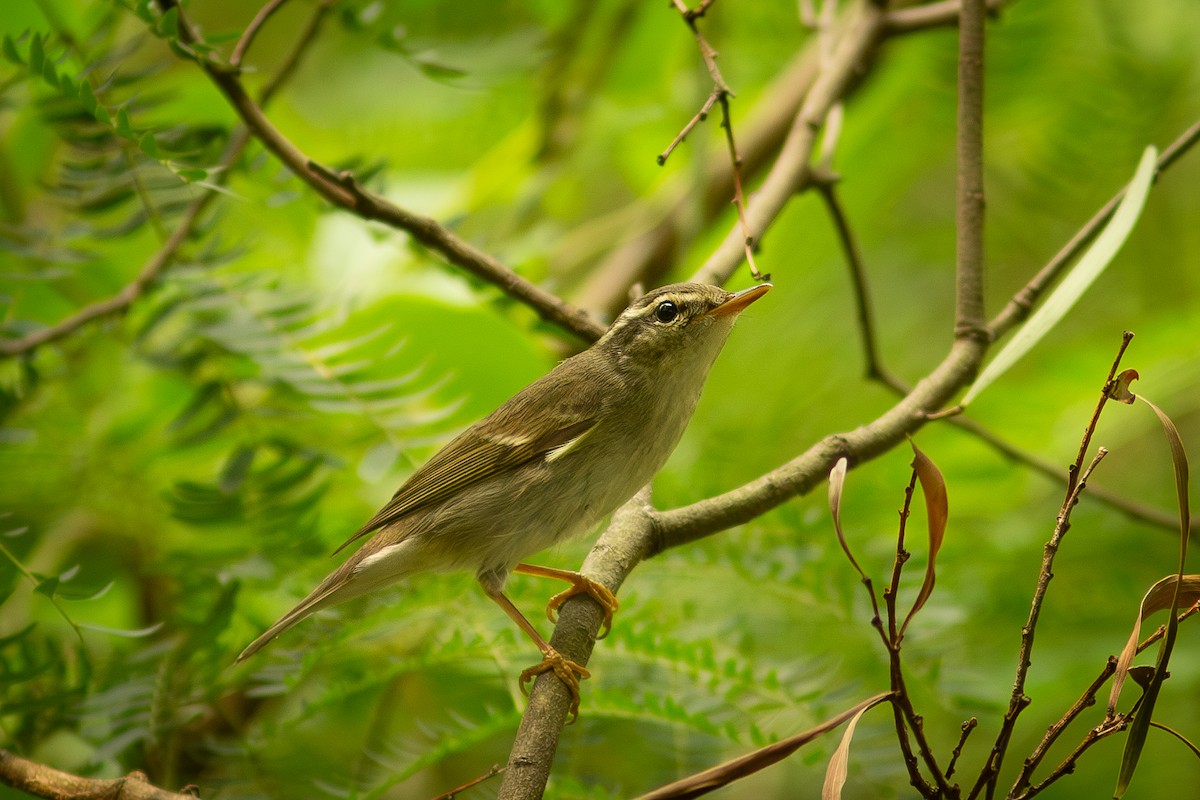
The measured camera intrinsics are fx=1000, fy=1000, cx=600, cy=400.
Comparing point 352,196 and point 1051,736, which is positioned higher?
point 352,196

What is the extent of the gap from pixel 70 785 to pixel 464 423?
158cm

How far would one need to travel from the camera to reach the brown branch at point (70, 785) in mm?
1803

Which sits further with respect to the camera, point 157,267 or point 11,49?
point 157,267

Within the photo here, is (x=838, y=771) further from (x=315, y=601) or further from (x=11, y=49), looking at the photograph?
(x=11, y=49)

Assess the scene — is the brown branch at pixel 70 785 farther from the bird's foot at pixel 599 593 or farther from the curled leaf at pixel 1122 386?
the curled leaf at pixel 1122 386

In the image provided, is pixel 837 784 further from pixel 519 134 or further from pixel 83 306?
pixel 519 134

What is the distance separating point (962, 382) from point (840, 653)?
108 centimetres

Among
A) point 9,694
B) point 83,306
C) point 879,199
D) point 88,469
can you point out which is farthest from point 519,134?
point 9,694

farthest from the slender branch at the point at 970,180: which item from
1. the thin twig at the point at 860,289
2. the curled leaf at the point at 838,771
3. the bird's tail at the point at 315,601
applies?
the bird's tail at the point at 315,601

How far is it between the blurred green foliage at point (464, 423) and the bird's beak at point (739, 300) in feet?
1.89

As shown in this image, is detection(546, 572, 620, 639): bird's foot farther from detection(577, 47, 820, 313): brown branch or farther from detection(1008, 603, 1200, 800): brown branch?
detection(577, 47, 820, 313): brown branch

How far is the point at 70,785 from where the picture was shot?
1.88 metres

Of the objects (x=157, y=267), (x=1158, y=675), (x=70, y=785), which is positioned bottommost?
(x=70, y=785)

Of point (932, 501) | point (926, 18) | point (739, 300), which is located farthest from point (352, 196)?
point (926, 18)
